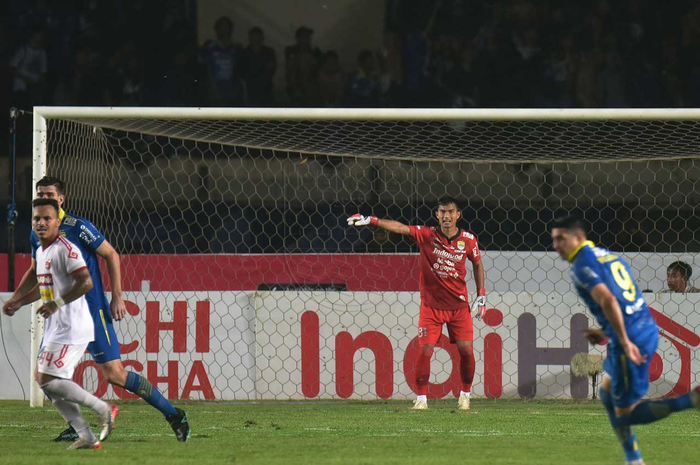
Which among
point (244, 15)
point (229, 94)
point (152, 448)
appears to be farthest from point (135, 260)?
point (152, 448)

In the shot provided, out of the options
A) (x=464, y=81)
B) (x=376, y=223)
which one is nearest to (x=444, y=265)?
(x=376, y=223)

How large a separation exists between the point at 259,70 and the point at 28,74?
2.60 metres

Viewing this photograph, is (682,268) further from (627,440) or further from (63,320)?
(63,320)

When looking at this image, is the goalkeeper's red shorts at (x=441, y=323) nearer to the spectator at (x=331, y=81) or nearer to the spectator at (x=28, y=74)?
the spectator at (x=331, y=81)

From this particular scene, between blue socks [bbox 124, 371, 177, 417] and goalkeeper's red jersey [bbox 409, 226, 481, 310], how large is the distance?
3245 millimetres

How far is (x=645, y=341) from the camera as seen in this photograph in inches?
199

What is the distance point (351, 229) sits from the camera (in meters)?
11.3

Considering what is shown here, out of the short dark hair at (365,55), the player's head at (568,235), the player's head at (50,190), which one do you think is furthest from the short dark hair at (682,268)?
the player's head at (50,190)

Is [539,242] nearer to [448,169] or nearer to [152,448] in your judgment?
[448,169]

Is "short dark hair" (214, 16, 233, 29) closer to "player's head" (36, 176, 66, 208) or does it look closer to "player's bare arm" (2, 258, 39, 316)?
"player's head" (36, 176, 66, 208)

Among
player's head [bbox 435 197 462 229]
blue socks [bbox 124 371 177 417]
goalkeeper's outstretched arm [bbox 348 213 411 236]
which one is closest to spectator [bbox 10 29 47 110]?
goalkeeper's outstretched arm [bbox 348 213 411 236]

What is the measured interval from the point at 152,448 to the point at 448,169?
620 cm

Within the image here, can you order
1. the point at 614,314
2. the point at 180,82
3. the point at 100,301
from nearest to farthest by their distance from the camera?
1. the point at 614,314
2. the point at 100,301
3. the point at 180,82

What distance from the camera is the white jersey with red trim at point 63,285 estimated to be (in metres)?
6.13
